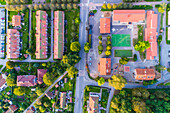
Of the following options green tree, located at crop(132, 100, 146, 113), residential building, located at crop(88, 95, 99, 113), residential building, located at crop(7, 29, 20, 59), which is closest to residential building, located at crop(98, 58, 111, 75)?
residential building, located at crop(88, 95, 99, 113)

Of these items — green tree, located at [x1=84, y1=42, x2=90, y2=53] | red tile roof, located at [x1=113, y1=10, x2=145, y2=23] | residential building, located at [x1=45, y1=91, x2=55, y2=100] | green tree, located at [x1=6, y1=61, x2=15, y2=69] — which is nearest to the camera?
red tile roof, located at [x1=113, y1=10, x2=145, y2=23]

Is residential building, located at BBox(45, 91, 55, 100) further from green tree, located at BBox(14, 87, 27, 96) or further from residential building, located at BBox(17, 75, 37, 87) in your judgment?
green tree, located at BBox(14, 87, 27, 96)

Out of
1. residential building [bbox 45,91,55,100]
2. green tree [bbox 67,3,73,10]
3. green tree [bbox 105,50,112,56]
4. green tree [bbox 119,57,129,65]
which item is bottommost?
residential building [bbox 45,91,55,100]

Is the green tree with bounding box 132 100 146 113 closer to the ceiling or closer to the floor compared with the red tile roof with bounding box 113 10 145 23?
closer to the floor

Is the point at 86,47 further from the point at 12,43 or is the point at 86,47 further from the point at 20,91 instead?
the point at 20,91

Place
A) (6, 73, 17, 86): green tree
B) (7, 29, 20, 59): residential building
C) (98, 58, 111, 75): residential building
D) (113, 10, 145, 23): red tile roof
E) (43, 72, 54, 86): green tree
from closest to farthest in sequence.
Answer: (113, 10, 145, 23): red tile roof, (43, 72, 54, 86): green tree, (98, 58, 111, 75): residential building, (6, 73, 17, 86): green tree, (7, 29, 20, 59): residential building
